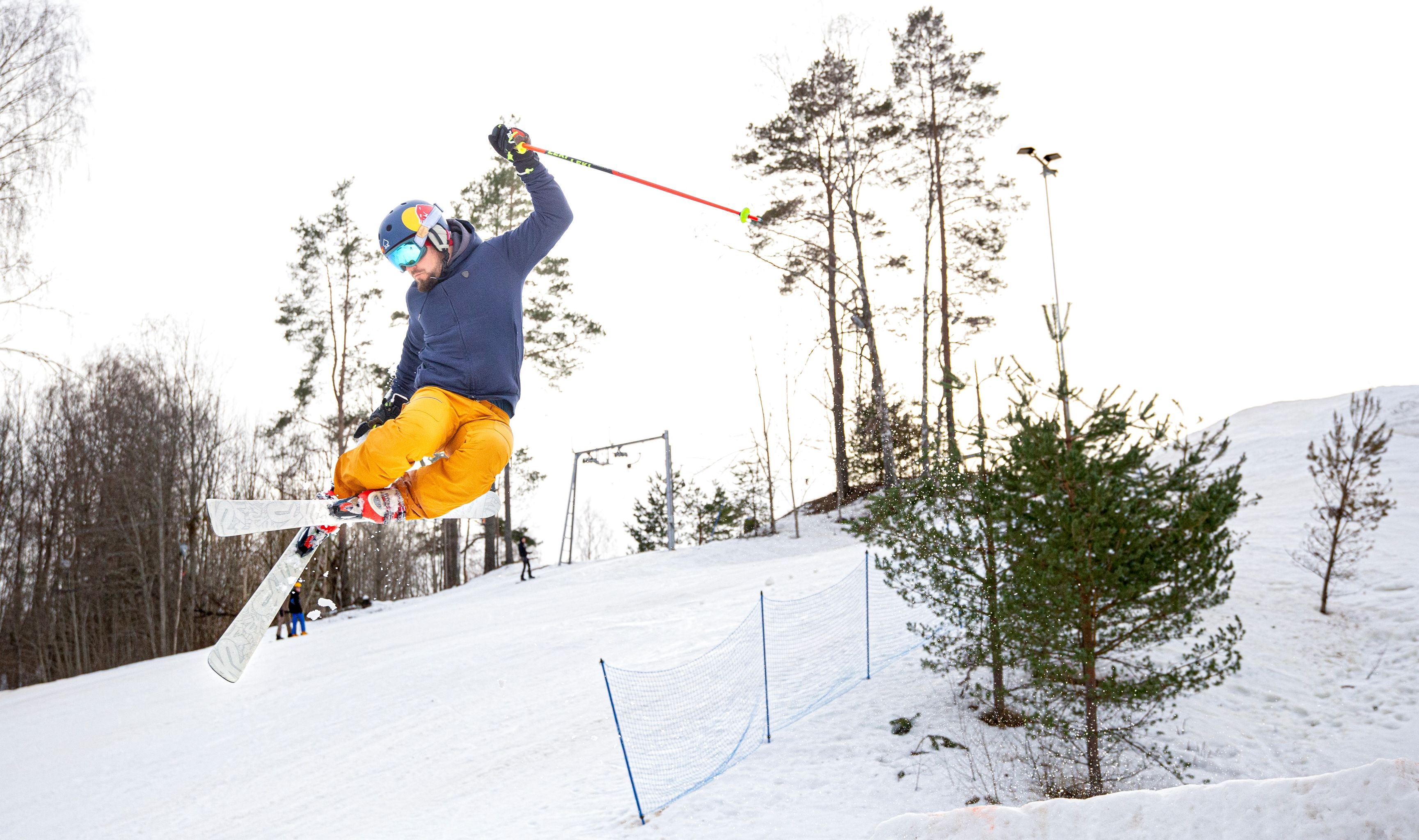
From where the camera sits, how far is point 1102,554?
6.14m

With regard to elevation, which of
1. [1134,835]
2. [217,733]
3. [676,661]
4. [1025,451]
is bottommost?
[217,733]

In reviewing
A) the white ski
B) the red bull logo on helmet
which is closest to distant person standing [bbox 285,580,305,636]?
the white ski

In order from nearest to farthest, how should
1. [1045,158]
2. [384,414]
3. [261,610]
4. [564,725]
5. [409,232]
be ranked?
[409,232], [384,414], [261,610], [564,725], [1045,158]

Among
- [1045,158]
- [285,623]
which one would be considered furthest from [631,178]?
[285,623]

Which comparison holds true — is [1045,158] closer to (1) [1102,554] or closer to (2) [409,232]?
(1) [1102,554]

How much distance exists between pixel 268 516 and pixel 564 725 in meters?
6.41

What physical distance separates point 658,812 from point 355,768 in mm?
Result: 4006

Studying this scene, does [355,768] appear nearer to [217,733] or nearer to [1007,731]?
[217,733]

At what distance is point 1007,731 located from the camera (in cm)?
773

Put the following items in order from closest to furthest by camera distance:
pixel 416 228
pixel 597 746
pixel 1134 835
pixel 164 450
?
pixel 1134 835, pixel 416 228, pixel 597 746, pixel 164 450

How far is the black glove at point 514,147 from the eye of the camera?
329 centimetres

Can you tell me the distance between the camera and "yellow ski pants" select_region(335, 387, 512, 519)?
321 cm

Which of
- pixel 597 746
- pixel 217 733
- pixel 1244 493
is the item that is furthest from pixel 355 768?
pixel 1244 493

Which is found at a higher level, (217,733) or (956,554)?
(956,554)
